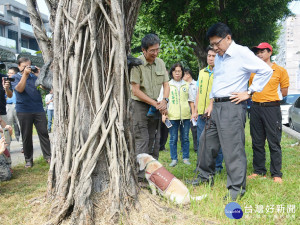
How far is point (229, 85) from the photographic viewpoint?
366 cm

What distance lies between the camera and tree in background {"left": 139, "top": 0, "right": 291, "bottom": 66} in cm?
1424

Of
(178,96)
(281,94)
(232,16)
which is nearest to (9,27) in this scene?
(232,16)

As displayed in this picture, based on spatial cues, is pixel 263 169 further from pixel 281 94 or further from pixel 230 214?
pixel 230 214

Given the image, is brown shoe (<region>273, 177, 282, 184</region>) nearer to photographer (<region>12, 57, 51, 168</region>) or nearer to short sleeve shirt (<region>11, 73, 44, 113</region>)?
photographer (<region>12, 57, 51, 168</region>)

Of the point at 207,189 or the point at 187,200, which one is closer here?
the point at 187,200

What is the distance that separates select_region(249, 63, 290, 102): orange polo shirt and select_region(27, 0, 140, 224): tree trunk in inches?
88.8

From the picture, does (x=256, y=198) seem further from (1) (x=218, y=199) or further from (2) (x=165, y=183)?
(2) (x=165, y=183)

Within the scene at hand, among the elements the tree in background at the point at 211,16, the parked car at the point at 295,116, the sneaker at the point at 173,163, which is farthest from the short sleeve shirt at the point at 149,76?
the tree in background at the point at 211,16

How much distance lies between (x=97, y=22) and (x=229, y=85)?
165cm

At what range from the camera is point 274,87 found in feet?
14.7

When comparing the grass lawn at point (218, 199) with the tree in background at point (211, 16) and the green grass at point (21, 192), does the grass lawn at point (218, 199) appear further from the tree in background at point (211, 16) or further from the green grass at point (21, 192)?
the tree in background at point (211, 16)

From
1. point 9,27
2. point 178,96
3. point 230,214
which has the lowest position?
point 230,214

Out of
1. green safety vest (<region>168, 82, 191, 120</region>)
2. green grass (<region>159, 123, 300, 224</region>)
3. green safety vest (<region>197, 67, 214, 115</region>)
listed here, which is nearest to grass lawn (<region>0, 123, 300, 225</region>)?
green grass (<region>159, 123, 300, 224</region>)

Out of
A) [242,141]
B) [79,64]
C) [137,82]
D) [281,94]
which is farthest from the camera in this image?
[281,94]
